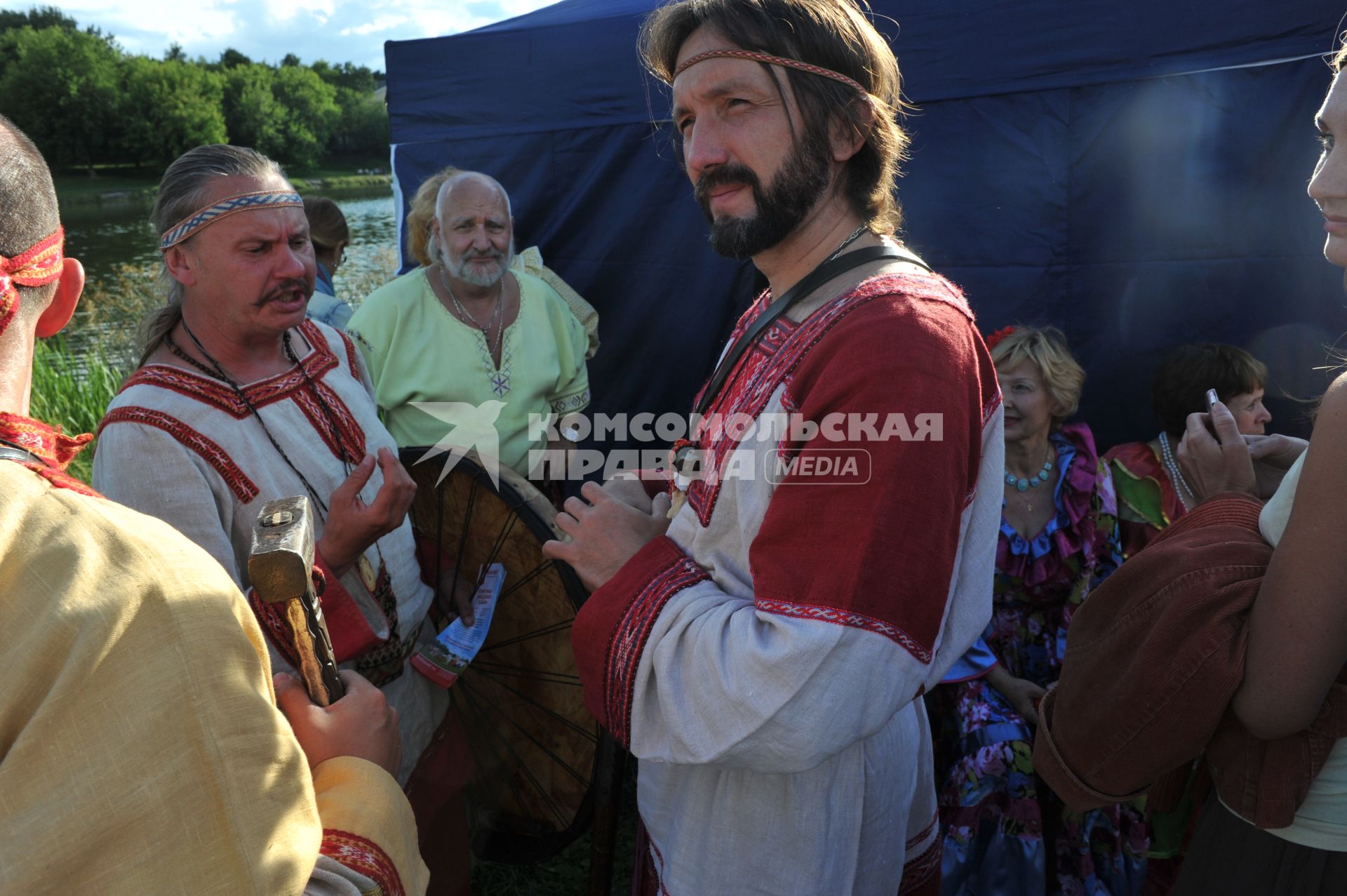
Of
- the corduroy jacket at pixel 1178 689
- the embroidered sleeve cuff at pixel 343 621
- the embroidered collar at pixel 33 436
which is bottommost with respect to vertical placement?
the embroidered sleeve cuff at pixel 343 621

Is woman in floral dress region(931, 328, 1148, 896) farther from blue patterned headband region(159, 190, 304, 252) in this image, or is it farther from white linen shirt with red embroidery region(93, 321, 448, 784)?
blue patterned headband region(159, 190, 304, 252)

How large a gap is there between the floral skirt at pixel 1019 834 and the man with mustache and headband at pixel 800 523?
2.89ft

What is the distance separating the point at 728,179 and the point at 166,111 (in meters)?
75.5

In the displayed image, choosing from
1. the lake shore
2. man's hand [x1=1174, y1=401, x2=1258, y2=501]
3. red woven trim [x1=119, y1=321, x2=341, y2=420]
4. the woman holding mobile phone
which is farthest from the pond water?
man's hand [x1=1174, y1=401, x2=1258, y2=501]

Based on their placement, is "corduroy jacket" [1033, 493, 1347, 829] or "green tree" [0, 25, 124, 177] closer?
"corduroy jacket" [1033, 493, 1347, 829]

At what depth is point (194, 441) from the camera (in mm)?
1897

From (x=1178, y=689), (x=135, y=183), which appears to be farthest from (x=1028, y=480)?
(x=135, y=183)

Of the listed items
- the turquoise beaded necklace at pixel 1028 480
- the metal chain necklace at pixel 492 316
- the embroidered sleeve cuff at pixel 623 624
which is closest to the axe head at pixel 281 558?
the embroidered sleeve cuff at pixel 623 624

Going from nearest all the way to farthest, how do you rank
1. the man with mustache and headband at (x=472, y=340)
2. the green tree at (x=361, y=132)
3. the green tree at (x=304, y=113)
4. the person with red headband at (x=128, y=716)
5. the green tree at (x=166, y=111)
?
the person with red headband at (x=128, y=716) → the man with mustache and headband at (x=472, y=340) → the green tree at (x=166, y=111) → the green tree at (x=304, y=113) → the green tree at (x=361, y=132)

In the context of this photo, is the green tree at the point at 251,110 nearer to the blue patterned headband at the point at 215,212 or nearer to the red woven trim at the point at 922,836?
the blue patterned headband at the point at 215,212

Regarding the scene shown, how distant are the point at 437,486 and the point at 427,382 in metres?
1.39

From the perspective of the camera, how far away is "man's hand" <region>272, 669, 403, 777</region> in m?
1.24

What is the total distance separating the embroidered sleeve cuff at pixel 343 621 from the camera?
1.84 m

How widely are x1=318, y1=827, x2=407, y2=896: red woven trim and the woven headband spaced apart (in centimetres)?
134
